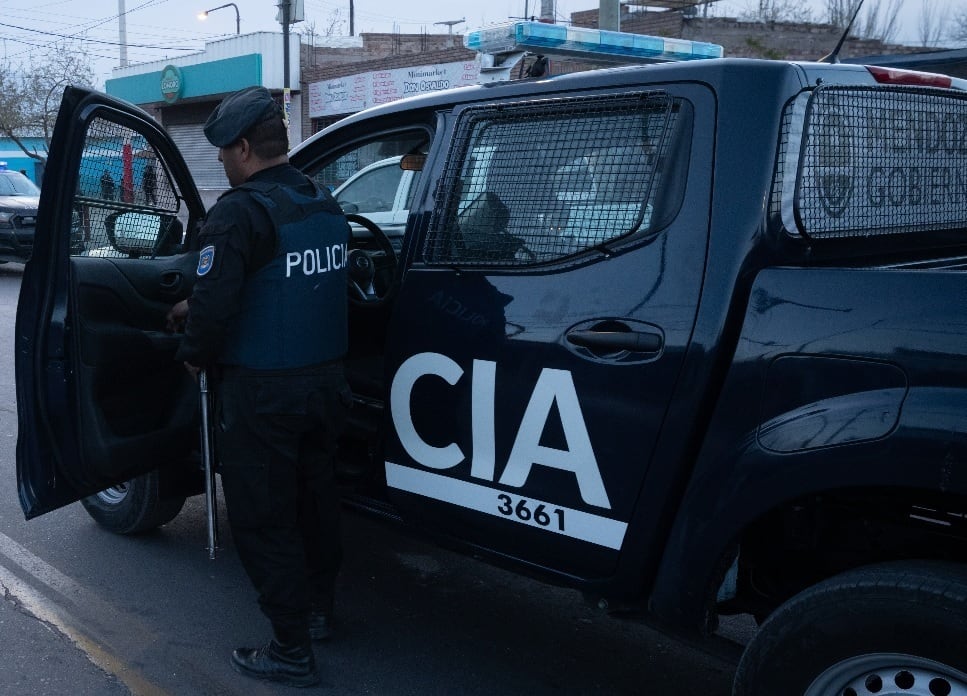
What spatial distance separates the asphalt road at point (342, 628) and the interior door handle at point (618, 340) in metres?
1.11

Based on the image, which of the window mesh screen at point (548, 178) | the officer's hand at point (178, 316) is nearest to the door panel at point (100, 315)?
the officer's hand at point (178, 316)

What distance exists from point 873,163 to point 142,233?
276 cm

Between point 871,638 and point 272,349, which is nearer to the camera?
point 871,638

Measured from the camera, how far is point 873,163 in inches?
110

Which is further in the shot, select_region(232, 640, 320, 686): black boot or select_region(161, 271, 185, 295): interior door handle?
select_region(161, 271, 185, 295): interior door handle

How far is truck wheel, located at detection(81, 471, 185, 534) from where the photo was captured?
4191 mm

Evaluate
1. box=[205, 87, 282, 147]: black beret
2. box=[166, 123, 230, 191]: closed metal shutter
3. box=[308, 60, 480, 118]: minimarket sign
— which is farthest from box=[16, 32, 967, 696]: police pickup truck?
box=[166, 123, 230, 191]: closed metal shutter

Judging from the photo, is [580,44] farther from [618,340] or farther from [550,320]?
[618,340]

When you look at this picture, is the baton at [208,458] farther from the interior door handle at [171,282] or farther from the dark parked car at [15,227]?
the dark parked car at [15,227]

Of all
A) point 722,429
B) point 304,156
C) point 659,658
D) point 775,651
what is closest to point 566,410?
point 722,429

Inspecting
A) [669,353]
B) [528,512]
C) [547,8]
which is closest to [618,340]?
[669,353]

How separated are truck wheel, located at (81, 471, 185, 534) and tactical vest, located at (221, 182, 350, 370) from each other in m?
1.42

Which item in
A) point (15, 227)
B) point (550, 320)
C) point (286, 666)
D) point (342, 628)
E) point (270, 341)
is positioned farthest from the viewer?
point (15, 227)

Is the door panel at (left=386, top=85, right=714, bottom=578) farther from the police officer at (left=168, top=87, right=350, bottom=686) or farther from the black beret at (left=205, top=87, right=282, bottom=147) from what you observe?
the black beret at (left=205, top=87, right=282, bottom=147)
